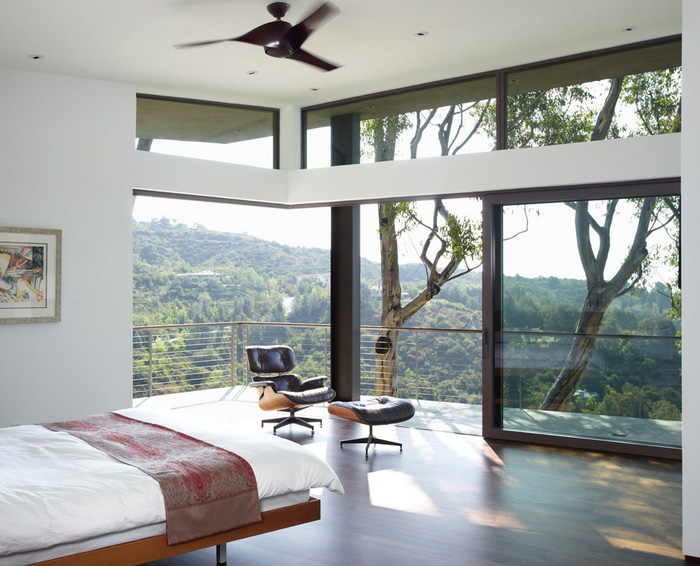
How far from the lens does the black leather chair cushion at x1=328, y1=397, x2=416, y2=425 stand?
560 centimetres

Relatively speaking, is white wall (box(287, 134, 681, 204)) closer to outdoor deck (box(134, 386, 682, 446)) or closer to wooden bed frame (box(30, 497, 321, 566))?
outdoor deck (box(134, 386, 682, 446))

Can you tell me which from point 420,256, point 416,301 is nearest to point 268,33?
point 420,256

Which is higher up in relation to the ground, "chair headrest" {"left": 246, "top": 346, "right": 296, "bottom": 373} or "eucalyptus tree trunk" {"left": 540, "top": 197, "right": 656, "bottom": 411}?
"eucalyptus tree trunk" {"left": 540, "top": 197, "right": 656, "bottom": 411}

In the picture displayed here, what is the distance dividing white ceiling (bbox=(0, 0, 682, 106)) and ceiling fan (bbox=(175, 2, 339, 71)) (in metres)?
0.34

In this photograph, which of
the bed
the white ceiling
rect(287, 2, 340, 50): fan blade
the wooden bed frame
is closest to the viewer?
the bed

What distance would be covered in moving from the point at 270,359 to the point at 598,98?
3797 millimetres

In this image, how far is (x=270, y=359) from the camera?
6.79 m

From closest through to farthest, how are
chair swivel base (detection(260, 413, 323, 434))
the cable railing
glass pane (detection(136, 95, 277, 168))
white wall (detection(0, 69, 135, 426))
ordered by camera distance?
the cable railing < white wall (detection(0, 69, 135, 426)) < chair swivel base (detection(260, 413, 323, 434)) < glass pane (detection(136, 95, 277, 168))

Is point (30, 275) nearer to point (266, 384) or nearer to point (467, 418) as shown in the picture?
point (266, 384)

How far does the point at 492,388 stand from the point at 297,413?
2.37 m

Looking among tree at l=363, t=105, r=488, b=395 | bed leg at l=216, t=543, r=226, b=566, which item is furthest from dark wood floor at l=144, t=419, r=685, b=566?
tree at l=363, t=105, r=488, b=395

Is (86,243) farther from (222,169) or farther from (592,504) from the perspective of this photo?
(592,504)

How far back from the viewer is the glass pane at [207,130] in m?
6.58

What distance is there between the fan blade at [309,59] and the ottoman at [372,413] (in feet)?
8.78
